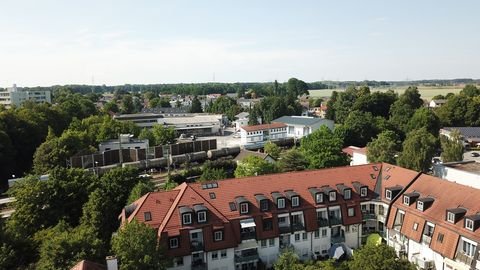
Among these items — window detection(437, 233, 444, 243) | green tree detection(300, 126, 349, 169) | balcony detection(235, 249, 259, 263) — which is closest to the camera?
window detection(437, 233, 444, 243)

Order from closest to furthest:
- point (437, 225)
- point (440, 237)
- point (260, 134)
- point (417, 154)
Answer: point (440, 237)
point (437, 225)
point (417, 154)
point (260, 134)

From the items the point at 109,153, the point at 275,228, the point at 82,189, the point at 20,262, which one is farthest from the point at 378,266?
the point at 109,153

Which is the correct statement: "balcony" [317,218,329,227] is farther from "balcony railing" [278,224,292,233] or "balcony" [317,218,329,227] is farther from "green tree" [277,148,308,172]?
"green tree" [277,148,308,172]

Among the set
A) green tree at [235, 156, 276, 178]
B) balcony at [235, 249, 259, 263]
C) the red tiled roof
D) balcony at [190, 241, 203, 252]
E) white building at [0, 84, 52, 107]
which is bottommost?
balcony at [235, 249, 259, 263]

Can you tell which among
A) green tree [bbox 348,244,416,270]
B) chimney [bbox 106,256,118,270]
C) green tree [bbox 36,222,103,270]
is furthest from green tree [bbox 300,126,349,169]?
chimney [bbox 106,256,118,270]

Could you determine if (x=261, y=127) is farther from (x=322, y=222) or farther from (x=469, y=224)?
(x=469, y=224)

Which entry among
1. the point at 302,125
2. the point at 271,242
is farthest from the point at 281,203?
the point at 302,125

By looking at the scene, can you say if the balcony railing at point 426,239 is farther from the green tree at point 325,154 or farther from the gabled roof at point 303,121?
the gabled roof at point 303,121
